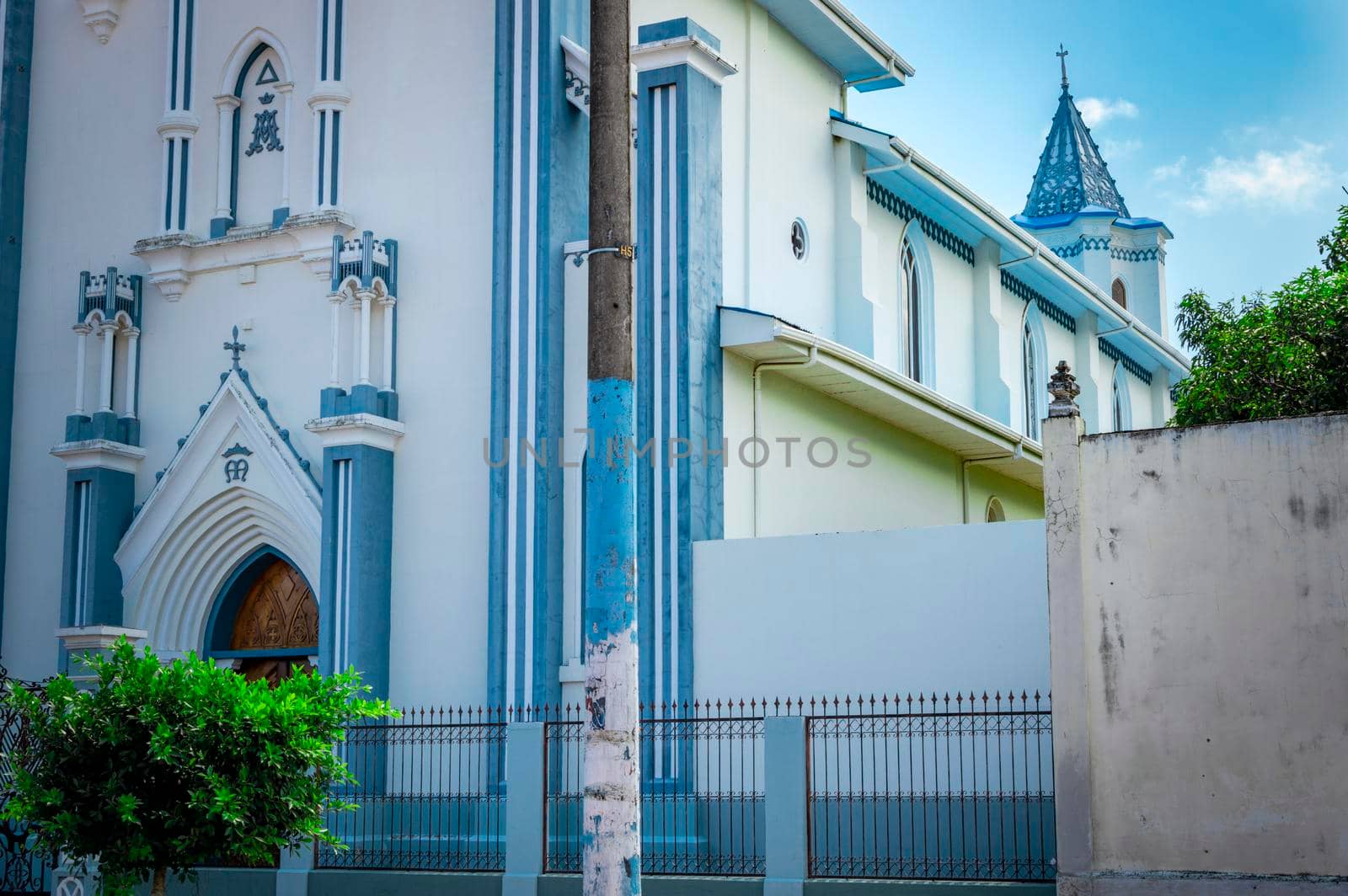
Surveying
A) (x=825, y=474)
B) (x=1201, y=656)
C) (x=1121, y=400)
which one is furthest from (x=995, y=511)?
(x=1201, y=656)

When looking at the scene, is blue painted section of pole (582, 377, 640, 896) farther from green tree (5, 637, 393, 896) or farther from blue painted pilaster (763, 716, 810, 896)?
blue painted pilaster (763, 716, 810, 896)

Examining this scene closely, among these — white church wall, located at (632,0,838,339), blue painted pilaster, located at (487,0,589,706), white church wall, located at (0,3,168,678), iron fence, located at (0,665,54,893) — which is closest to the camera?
blue painted pilaster, located at (487,0,589,706)

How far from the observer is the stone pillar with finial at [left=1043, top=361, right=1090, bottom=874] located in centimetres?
1232

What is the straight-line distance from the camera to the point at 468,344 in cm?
1788

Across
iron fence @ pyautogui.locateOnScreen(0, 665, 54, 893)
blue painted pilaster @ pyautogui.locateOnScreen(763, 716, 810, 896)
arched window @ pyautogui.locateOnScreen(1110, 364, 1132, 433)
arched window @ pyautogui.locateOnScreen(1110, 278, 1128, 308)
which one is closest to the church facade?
iron fence @ pyautogui.locateOnScreen(0, 665, 54, 893)

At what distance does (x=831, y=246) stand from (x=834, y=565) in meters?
6.47

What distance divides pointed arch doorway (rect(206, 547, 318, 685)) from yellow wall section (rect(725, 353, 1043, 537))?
5.29 meters

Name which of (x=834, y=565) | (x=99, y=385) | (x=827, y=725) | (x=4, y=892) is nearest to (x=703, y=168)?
(x=834, y=565)

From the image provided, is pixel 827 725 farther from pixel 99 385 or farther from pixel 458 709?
pixel 99 385

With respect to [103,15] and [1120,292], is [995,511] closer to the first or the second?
[1120,292]

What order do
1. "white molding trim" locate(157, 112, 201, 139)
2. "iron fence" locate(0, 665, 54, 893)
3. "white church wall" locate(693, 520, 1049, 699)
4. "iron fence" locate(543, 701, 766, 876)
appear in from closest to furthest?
1. "white church wall" locate(693, 520, 1049, 699)
2. "iron fence" locate(543, 701, 766, 876)
3. "iron fence" locate(0, 665, 54, 893)
4. "white molding trim" locate(157, 112, 201, 139)

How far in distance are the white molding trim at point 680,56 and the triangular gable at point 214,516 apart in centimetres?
573

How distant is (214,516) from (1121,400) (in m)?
19.2

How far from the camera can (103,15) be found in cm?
2112
